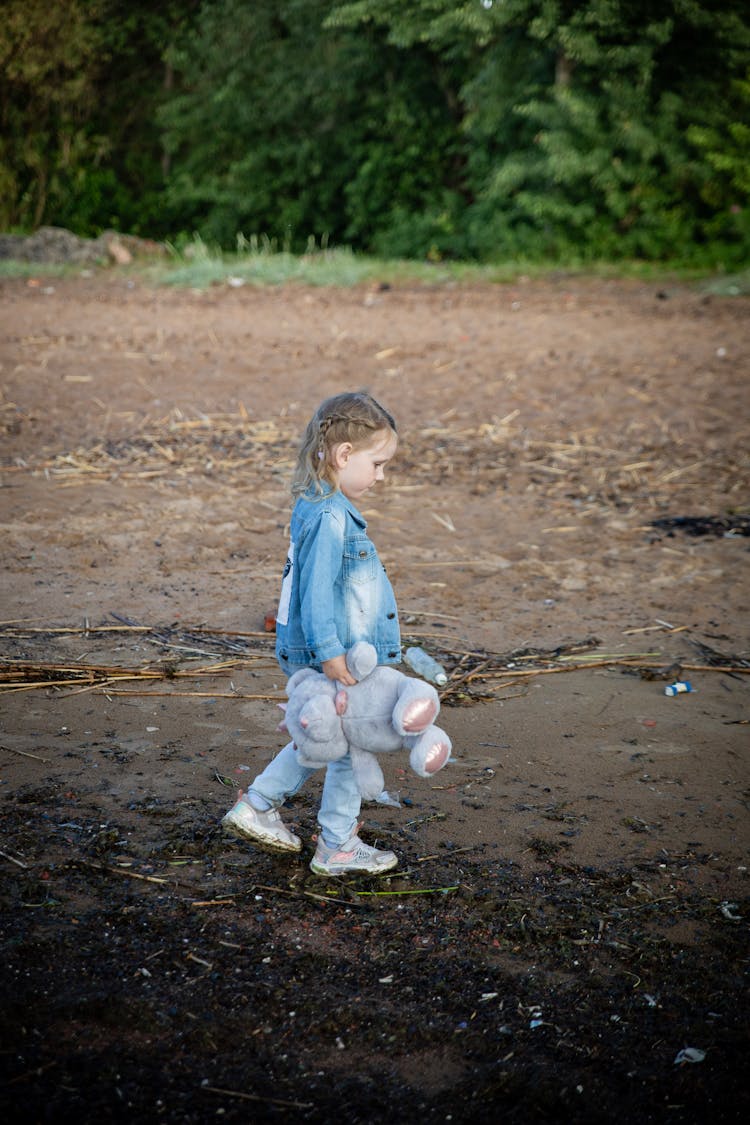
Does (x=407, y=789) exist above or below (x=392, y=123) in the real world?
below

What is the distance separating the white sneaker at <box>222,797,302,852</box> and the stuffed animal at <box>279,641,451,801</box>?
0.33m

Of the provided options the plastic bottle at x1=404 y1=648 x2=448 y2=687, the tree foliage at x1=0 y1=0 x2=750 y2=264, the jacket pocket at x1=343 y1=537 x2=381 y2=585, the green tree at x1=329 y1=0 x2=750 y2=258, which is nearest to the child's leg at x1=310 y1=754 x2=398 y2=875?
the jacket pocket at x1=343 y1=537 x2=381 y2=585

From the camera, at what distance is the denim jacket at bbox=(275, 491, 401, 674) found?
288 cm

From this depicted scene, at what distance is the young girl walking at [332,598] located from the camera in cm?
290

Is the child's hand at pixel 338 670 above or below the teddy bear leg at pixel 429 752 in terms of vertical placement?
above

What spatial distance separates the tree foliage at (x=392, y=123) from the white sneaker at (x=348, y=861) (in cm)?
1431

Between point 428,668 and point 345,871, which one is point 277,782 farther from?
point 428,668

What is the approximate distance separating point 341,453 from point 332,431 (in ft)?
0.23

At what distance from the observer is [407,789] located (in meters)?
3.62

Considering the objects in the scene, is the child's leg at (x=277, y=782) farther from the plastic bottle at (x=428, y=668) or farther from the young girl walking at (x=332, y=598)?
the plastic bottle at (x=428, y=668)

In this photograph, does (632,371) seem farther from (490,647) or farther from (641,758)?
(641,758)

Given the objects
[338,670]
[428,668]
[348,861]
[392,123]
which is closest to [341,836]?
[348,861]

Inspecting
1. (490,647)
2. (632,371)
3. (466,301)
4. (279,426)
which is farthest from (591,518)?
(466,301)

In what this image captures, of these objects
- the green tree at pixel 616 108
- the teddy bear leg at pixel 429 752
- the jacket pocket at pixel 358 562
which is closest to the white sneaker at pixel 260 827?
the teddy bear leg at pixel 429 752
